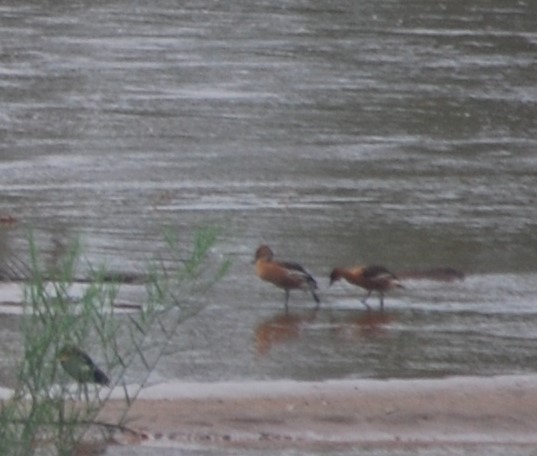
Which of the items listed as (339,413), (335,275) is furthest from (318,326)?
(339,413)

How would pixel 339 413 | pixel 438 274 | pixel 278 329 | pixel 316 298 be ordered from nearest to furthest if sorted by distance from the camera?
1. pixel 339 413
2. pixel 278 329
3. pixel 316 298
4. pixel 438 274

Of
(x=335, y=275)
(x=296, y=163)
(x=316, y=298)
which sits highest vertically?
(x=335, y=275)

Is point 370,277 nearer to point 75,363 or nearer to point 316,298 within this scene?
point 316,298

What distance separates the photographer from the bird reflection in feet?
31.7

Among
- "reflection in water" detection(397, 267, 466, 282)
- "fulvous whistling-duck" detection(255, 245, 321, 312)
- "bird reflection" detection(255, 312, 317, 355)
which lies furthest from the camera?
"reflection in water" detection(397, 267, 466, 282)

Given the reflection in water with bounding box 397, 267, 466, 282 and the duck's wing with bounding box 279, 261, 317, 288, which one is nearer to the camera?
the duck's wing with bounding box 279, 261, 317, 288

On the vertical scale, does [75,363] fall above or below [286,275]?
above

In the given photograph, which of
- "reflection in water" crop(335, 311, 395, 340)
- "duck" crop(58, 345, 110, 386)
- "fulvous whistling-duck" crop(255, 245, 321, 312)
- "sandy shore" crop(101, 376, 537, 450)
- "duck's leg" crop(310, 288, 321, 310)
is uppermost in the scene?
"duck" crop(58, 345, 110, 386)

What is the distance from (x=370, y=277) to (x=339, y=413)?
201cm

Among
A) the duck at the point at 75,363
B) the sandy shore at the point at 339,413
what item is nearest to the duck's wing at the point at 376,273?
the sandy shore at the point at 339,413

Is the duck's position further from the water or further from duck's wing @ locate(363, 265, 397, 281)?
duck's wing @ locate(363, 265, 397, 281)

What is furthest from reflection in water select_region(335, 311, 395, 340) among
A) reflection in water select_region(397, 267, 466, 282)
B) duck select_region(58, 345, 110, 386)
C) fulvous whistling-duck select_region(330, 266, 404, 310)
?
duck select_region(58, 345, 110, 386)

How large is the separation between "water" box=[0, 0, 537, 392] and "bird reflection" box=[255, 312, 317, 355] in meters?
0.02

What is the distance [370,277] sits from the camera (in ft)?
33.7
